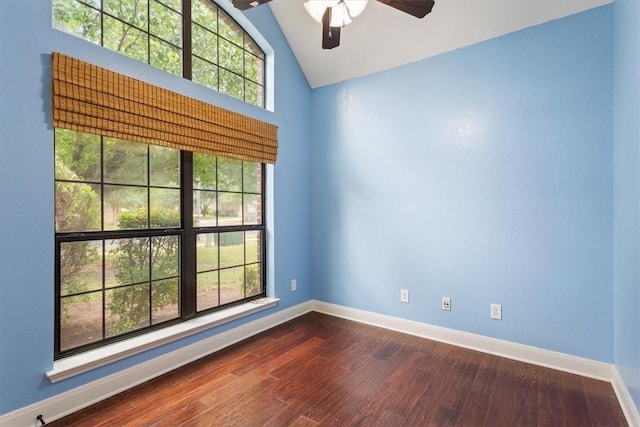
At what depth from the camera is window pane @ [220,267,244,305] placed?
2.86 m

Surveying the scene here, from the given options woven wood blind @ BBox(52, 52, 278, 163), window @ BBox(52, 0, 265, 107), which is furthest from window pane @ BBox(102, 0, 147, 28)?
woven wood blind @ BBox(52, 52, 278, 163)

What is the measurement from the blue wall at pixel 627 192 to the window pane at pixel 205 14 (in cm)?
293

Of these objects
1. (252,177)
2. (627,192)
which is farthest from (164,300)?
(627,192)

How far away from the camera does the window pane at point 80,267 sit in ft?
6.28

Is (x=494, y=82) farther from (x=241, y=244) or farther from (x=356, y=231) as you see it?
(x=241, y=244)

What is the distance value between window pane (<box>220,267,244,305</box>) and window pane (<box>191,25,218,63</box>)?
1.92m

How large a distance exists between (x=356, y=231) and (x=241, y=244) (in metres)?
1.23

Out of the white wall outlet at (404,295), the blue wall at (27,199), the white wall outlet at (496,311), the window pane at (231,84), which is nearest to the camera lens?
the blue wall at (27,199)

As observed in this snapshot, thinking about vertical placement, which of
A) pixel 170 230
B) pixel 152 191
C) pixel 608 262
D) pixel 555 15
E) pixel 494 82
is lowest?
pixel 608 262

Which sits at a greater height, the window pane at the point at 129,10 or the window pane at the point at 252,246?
the window pane at the point at 129,10

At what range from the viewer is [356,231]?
11.1ft

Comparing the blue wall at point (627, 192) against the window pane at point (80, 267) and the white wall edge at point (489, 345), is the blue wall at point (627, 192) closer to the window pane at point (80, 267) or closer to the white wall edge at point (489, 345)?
the white wall edge at point (489, 345)

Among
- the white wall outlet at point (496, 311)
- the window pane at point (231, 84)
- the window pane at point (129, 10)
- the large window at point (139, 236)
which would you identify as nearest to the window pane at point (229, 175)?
the large window at point (139, 236)

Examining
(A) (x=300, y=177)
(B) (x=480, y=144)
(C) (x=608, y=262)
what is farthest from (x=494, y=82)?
(A) (x=300, y=177)
